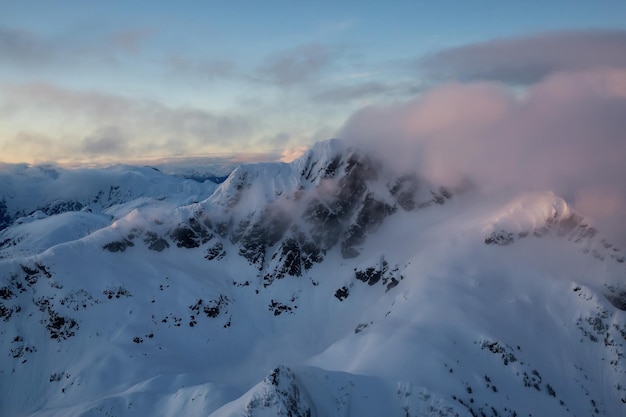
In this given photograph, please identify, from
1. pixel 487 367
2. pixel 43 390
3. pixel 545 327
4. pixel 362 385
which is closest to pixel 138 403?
pixel 43 390

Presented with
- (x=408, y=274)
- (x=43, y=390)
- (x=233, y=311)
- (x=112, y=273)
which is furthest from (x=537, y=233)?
(x=43, y=390)

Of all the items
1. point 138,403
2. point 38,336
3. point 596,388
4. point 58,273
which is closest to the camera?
point 138,403

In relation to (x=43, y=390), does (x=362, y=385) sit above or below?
above

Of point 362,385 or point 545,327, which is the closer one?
point 362,385

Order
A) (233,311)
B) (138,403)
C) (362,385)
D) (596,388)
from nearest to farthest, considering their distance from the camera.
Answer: (362,385), (138,403), (596,388), (233,311)

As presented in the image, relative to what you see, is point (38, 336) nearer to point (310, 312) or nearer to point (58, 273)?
point (58, 273)

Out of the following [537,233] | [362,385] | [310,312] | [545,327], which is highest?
[362,385]
